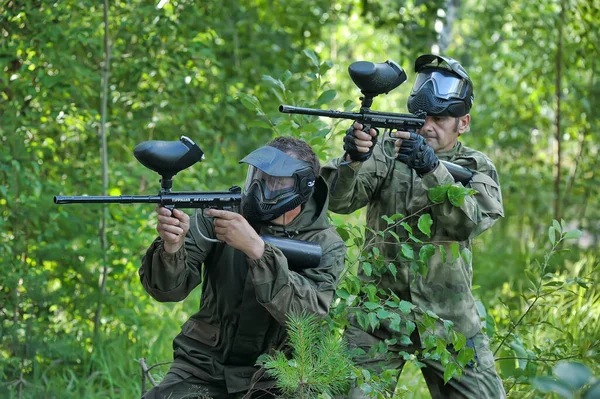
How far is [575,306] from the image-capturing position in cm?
744

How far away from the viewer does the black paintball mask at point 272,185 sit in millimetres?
3732

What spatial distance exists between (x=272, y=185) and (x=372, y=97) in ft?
2.57

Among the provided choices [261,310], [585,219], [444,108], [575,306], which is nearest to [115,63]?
[444,108]

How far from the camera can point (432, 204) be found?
4.37 meters

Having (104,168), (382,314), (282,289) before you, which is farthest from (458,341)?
(104,168)

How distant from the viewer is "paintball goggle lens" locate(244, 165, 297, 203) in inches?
148

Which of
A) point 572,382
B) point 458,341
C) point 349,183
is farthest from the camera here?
point 349,183

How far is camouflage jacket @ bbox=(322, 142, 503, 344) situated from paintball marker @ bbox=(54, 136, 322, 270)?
74cm

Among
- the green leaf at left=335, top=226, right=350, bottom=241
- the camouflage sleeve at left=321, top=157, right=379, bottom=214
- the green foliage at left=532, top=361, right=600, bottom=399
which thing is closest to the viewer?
the green foliage at left=532, top=361, right=600, bottom=399

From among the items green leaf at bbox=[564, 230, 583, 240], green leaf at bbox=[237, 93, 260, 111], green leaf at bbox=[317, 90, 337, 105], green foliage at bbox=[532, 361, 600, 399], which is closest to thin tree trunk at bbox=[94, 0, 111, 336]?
green leaf at bbox=[237, 93, 260, 111]

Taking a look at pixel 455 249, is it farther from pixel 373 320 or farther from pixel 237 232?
pixel 237 232

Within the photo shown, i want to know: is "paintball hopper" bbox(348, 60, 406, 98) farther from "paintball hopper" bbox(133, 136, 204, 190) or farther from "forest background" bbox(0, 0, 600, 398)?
"paintball hopper" bbox(133, 136, 204, 190)

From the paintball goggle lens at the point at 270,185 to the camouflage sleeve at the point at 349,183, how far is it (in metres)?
0.66

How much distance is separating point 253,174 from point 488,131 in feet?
25.7
